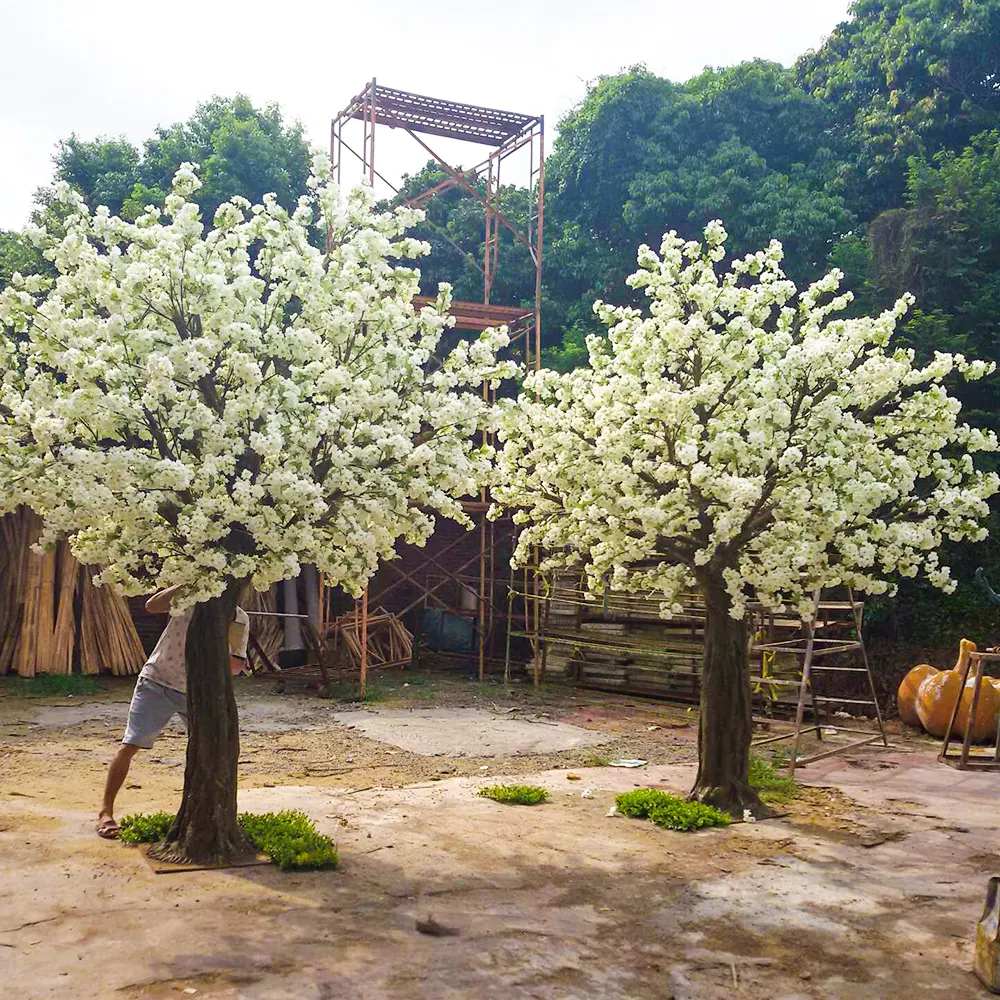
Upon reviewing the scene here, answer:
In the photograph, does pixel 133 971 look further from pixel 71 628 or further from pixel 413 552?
pixel 413 552

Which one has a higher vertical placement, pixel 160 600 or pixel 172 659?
pixel 160 600

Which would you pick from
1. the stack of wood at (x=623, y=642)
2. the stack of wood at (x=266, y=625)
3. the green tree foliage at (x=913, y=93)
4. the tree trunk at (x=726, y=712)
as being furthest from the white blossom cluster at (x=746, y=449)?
the green tree foliage at (x=913, y=93)

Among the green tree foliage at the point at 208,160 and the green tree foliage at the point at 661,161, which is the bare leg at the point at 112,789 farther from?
the green tree foliage at the point at 208,160

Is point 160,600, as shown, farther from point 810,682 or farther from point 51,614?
point 51,614

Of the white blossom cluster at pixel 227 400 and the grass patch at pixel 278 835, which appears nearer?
the white blossom cluster at pixel 227 400

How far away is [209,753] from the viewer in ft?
22.8

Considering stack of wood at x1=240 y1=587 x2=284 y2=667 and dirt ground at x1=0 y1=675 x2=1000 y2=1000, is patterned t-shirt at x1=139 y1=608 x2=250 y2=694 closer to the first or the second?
dirt ground at x1=0 y1=675 x2=1000 y2=1000

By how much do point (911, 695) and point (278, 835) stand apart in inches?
427

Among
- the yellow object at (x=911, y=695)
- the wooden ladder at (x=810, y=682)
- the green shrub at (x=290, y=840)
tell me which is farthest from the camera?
the yellow object at (x=911, y=695)

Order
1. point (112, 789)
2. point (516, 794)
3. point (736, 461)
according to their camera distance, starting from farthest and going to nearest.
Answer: point (516, 794) → point (736, 461) → point (112, 789)

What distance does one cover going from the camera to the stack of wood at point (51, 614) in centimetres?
1625

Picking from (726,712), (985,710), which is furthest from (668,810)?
(985,710)

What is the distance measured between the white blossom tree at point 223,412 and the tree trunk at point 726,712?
302 cm

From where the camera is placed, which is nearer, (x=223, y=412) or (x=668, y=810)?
(x=223, y=412)
